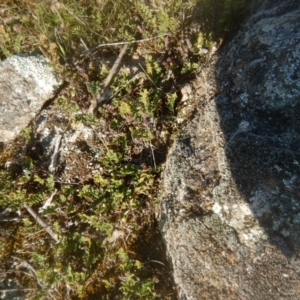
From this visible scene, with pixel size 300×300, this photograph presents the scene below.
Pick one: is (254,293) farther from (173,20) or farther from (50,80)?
(50,80)

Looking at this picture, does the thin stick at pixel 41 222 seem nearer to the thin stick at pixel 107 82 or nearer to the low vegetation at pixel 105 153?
the low vegetation at pixel 105 153

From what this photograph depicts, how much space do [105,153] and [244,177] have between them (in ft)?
6.14

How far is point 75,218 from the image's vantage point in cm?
411

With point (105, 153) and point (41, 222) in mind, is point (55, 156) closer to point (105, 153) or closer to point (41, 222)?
point (105, 153)

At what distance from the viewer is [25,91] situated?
4477 mm

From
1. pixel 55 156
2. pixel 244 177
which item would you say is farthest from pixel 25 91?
pixel 244 177

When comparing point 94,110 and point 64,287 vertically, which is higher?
point 94,110

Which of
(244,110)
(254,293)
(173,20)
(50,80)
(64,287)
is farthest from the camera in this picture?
(50,80)

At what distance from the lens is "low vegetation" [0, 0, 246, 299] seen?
12.7 feet

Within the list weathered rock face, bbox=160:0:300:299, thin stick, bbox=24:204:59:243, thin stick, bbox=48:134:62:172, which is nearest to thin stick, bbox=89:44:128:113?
thin stick, bbox=48:134:62:172

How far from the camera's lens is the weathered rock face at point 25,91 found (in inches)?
175

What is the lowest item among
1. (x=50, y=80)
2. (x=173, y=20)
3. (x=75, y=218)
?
(x=75, y=218)

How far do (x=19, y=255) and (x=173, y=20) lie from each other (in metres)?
3.40

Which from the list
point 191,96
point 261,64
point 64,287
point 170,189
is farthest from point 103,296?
point 261,64
